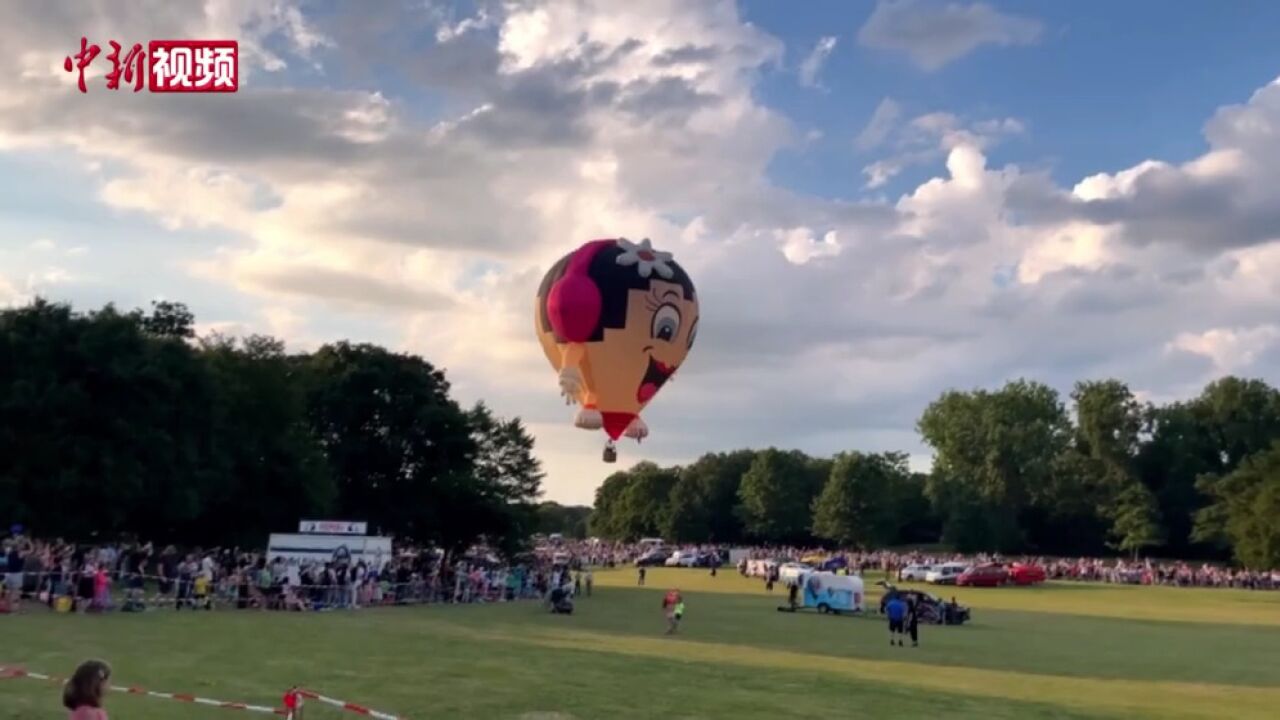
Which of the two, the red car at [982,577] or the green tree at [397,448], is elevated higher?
the green tree at [397,448]

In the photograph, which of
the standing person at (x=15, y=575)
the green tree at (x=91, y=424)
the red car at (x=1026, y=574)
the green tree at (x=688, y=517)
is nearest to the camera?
the standing person at (x=15, y=575)

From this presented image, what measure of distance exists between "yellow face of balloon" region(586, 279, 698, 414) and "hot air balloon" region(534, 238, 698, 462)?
0.9 inches

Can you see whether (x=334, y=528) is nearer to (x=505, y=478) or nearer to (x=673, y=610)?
(x=673, y=610)

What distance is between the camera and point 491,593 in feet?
157

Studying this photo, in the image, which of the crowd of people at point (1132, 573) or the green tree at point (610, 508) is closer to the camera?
the crowd of people at point (1132, 573)

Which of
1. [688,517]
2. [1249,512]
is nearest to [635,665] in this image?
[1249,512]

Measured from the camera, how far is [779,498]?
449ft

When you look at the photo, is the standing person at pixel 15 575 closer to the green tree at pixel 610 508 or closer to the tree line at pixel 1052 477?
the tree line at pixel 1052 477

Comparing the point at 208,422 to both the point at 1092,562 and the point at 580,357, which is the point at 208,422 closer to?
the point at 580,357

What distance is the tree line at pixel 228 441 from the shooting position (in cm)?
4209

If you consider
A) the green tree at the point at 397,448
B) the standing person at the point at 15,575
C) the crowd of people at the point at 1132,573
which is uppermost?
the green tree at the point at 397,448

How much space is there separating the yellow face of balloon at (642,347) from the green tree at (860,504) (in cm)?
9011

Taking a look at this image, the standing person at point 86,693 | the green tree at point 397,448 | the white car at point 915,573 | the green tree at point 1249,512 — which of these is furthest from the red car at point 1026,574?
the standing person at point 86,693

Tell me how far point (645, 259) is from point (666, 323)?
1.65 meters
